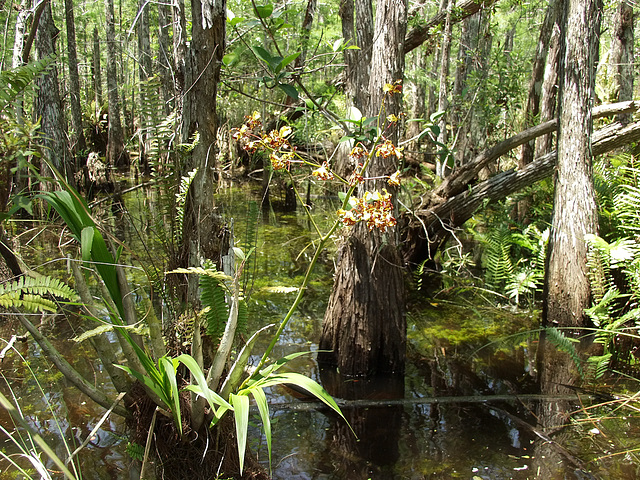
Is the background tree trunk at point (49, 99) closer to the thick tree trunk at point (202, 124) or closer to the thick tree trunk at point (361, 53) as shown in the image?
the thick tree trunk at point (361, 53)

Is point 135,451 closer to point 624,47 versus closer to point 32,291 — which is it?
point 32,291

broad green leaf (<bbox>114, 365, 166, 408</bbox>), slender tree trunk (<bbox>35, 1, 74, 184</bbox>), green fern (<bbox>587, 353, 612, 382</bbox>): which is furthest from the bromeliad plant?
slender tree trunk (<bbox>35, 1, 74, 184</bbox>)

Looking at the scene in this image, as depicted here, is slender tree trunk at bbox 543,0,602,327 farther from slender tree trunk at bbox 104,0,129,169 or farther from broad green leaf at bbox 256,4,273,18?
slender tree trunk at bbox 104,0,129,169

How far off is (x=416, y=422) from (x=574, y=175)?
309 centimetres

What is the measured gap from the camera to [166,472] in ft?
7.13

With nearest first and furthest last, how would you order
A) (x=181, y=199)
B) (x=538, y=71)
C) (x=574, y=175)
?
(x=181, y=199) → (x=574, y=175) → (x=538, y=71)

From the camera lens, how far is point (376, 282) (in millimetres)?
3816

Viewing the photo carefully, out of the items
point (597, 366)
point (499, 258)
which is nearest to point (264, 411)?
point (597, 366)

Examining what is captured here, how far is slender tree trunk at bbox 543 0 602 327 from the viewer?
189 inches

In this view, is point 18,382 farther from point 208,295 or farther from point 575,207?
point 575,207

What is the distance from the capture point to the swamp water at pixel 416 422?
9.50 feet

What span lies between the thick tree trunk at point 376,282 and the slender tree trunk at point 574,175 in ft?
6.60

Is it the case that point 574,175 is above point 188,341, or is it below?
above

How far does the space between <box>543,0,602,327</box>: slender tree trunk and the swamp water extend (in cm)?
60
